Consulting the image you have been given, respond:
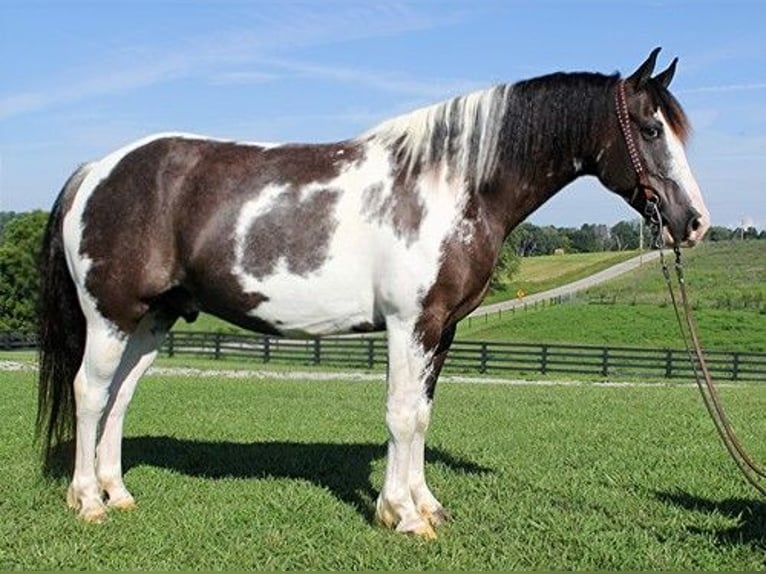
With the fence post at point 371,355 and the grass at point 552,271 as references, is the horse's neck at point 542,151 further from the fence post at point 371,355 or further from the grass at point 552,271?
the grass at point 552,271

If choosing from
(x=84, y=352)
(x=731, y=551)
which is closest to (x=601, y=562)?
(x=731, y=551)

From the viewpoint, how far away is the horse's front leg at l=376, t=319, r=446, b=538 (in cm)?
495

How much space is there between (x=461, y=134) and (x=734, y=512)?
10.5ft

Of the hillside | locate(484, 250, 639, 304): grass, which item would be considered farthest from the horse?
locate(484, 250, 639, 304): grass

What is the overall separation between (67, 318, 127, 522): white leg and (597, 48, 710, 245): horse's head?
11.6 feet

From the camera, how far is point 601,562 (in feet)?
14.6

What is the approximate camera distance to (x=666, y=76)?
4.94 meters

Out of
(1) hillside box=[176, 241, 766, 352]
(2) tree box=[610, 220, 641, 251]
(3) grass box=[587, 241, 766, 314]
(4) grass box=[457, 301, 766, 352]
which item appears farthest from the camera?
(2) tree box=[610, 220, 641, 251]

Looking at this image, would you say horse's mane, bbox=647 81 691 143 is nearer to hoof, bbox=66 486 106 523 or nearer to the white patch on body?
the white patch on body

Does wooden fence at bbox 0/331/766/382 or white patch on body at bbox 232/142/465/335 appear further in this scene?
wooden fence at bbox 0/331/766/382

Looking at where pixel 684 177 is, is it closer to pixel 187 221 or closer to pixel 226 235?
pixel 226 235

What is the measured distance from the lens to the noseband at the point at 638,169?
193 inches

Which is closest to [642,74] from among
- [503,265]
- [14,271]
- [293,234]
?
[293,234]

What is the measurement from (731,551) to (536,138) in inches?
108
